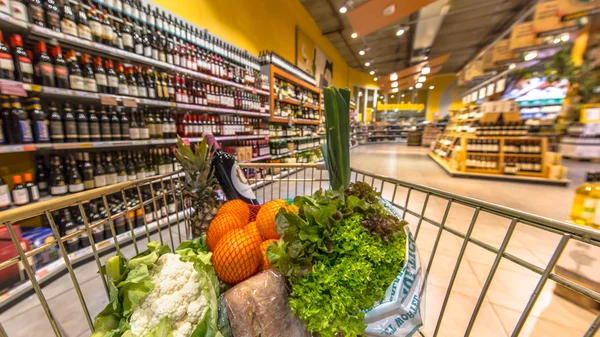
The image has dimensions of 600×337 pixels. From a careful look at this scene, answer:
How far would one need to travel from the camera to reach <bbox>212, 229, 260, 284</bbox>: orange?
2.68ft

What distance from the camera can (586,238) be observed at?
1.52 feet

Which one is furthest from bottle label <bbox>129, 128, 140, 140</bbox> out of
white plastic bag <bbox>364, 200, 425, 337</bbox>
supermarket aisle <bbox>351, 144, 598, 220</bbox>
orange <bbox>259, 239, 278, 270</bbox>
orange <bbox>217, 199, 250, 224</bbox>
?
supermarket aisle <bbox>351, 144, 598, 220</bbox>

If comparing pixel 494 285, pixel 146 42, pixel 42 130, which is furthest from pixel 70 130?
pixel 494 285

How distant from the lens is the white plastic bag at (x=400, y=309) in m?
0.67

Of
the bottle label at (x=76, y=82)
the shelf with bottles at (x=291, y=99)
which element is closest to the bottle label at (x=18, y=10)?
the bottle label at (x=76, y=82)

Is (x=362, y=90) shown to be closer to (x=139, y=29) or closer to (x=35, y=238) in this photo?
(x=139, y=29)

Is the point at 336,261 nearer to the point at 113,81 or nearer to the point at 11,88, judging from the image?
the point at 11,88

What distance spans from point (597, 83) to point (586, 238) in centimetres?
807

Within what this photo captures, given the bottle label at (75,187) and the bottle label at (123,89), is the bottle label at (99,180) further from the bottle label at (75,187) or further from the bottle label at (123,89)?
the bottle label at (123,89)

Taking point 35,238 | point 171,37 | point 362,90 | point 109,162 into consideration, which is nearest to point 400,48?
point 362,90

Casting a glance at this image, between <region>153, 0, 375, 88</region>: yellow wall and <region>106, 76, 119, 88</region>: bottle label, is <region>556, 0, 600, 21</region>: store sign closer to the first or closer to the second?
<region>153, 0, 375, 88</region>: yellow wall

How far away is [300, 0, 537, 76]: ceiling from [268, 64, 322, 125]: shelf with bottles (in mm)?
2442

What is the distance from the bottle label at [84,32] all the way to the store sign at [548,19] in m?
6.97

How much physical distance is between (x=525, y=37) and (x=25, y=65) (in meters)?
7.96
